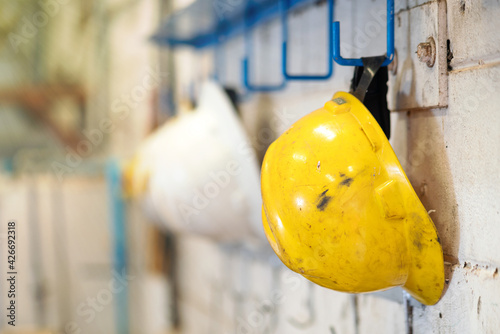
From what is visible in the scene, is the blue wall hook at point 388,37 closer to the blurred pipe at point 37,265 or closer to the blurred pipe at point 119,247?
the blurred pipe at point 119,247

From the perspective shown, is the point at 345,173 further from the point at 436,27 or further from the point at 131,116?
the point at 131,116

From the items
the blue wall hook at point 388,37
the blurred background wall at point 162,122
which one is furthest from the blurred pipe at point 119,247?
the blue wall hook at point 388,37

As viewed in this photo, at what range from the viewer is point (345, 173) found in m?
0.59

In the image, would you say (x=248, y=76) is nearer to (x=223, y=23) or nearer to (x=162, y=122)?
(x=223, y=23)

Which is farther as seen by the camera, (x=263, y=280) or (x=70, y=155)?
(x=70, y=155)

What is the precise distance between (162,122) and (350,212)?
1.34m

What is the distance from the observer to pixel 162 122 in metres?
1.84

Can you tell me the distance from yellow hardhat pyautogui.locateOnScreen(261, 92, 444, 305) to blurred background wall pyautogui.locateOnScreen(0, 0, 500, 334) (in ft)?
0.23

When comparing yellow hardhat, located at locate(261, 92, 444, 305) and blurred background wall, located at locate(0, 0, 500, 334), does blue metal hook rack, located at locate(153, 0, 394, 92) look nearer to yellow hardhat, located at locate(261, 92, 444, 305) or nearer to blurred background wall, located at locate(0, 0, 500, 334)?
blurred background wall, located at locate(0, 0, 500, 334)

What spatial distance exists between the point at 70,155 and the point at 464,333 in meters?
2.08

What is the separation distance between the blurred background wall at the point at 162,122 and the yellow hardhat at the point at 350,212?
70 millimetres

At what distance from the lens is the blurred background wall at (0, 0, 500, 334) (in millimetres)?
620

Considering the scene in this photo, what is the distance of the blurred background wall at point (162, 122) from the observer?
2.03ft

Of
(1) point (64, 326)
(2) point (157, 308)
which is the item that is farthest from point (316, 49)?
(1) point (64, 326)
